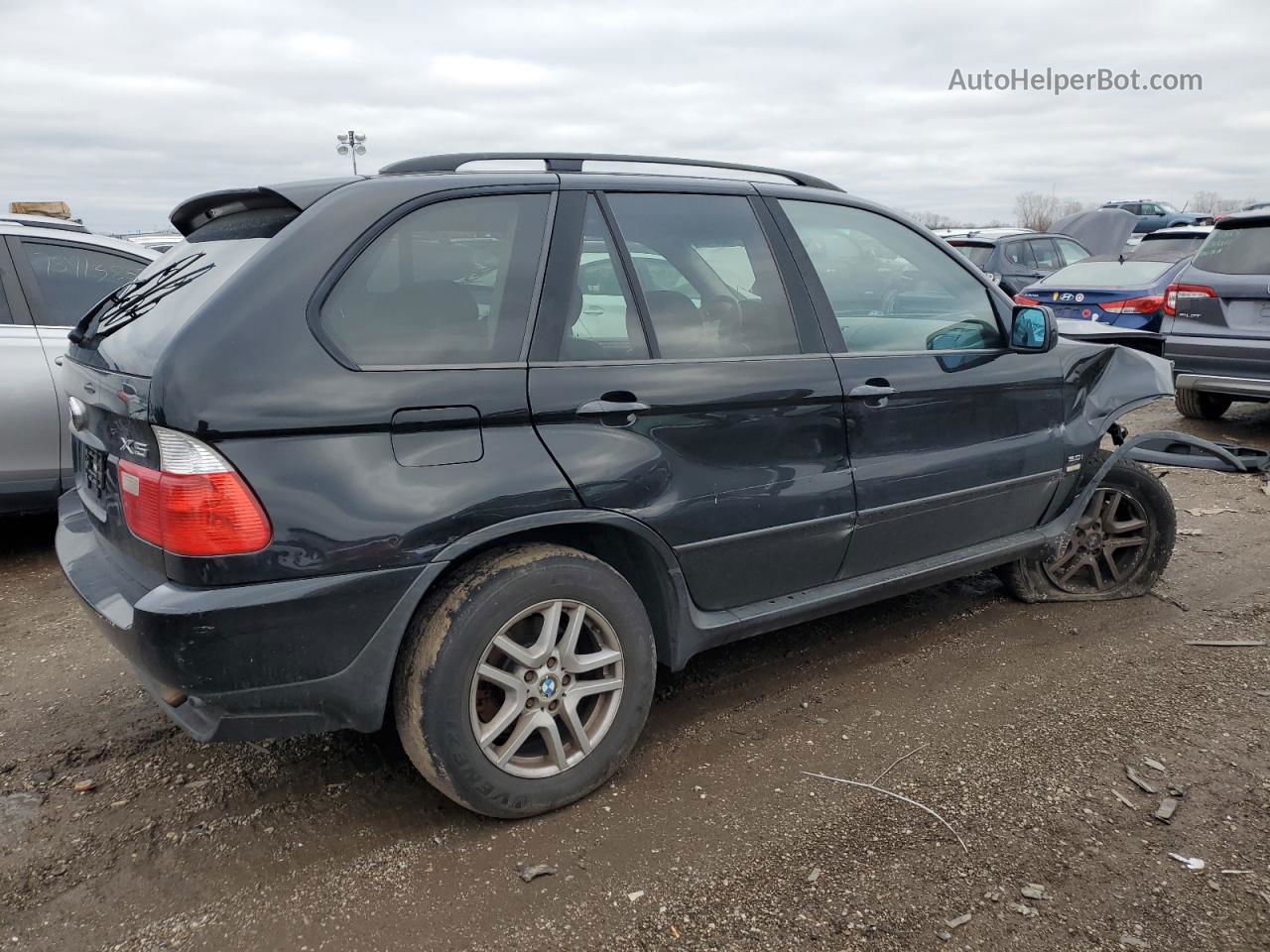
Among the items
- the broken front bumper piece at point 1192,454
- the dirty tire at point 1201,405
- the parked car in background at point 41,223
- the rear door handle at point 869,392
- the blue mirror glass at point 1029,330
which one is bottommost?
the dirty tire at point 1201,405

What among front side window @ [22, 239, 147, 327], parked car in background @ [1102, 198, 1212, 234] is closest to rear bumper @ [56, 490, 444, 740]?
front side window @ [22, 239, 147, 327]

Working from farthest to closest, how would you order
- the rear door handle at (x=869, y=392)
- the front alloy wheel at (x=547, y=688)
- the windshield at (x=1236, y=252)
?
1. the windshield at (x=1236, y=252)
2. the rear door handle at (x=869, y=392)
3. the front alloy wheel at (x=547, y=688)

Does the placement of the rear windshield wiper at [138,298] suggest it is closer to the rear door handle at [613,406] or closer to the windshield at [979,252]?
the rear door handle at [613,406]

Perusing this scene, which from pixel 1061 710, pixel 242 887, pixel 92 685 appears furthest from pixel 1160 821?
pixel 92 685

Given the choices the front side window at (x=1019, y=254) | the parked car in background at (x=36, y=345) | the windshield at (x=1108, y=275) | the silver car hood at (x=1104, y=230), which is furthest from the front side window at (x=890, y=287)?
the silver car hood at (x=1104, y=230)

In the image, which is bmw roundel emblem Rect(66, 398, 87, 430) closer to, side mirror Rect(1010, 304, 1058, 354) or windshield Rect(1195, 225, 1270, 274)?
side mirror Rect(1010, 304, 1058, 354)

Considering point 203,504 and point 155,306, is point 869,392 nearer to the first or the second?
point 203,504


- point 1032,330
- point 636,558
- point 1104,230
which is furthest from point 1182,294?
point 1104,230

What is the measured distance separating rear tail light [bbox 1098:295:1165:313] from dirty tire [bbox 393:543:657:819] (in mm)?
7846

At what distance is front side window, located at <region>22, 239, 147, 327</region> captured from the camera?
5098 millimetres

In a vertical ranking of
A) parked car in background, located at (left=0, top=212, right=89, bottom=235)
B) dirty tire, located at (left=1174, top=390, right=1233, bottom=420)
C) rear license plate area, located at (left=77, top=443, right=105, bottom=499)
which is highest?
parked car in background, located at (left=0, top=212, right=89, bottom=235)

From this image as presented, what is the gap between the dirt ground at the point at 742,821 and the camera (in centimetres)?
232

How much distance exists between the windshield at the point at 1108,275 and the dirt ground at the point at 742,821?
620 cm

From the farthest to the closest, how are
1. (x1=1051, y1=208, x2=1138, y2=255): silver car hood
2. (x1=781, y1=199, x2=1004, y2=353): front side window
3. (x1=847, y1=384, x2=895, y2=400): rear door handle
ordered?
(x1=1051, y1=208, x2=1138, y2=255): silver car hood < (x1=781, y1=199, x2=1004, y2=353): front side window < (x1=847, y1=384, x2=895, y2=400): rear door handle
